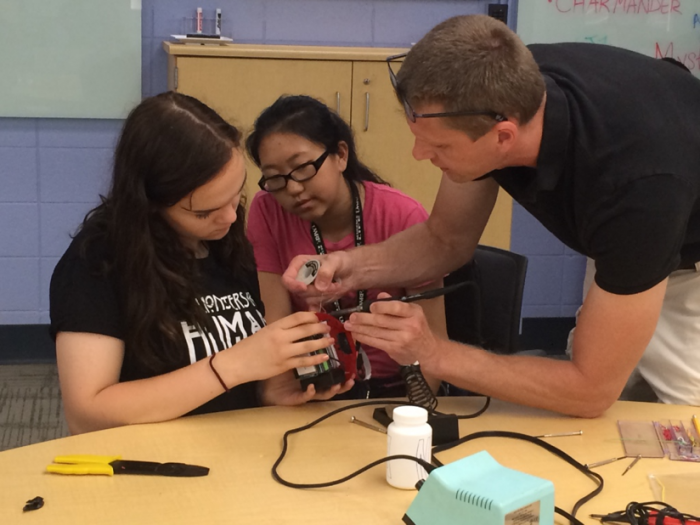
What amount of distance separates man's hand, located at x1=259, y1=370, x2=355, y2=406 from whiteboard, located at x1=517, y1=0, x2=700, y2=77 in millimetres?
2496

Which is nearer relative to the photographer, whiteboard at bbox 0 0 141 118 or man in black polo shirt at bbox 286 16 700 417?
man in black polo shirt at bbox 286 16 700 417

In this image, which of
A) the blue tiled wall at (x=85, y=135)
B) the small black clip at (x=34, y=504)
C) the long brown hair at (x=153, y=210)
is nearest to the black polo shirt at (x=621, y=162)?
the long brown hair at (x=153, y=210)

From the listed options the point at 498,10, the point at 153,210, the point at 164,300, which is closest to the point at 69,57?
the point at 498,10

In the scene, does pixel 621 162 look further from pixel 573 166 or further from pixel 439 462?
pixel 439 462

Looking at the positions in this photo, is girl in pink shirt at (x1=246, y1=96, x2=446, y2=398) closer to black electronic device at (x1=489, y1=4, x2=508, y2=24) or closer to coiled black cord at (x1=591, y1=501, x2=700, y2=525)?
coiled black cord at (x1=591, y1=501, x2=700, y2=525)

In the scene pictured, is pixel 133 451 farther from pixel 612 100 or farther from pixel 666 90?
pixel 666 90

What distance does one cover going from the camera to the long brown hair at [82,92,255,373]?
4.98 ft

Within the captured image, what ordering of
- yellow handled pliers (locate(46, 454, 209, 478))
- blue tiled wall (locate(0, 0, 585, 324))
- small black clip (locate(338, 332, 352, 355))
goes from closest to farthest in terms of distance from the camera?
yellow handled pliers (locate(46, 454, 209, 478)), small black clip (locate(338, 332, 352, 355)), blue tiled wall (locate(0, 0, 585, 324))

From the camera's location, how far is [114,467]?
48.9 inches

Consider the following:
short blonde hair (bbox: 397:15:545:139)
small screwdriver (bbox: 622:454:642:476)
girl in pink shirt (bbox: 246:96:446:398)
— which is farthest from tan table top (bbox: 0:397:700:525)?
short blonde hair (bbox: 397:15:545:139)

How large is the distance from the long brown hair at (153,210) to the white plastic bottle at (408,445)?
1.72 feet

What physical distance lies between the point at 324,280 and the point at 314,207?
0.27 metres

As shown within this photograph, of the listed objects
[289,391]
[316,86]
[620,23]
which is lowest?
[289,391]

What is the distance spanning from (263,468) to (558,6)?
2978 mm
